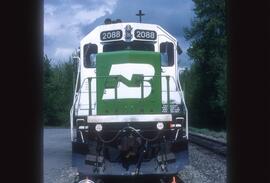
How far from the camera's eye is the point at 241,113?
4434 mm

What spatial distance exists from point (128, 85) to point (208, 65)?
22314 millimetres

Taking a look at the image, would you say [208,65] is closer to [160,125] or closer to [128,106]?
[128,106]

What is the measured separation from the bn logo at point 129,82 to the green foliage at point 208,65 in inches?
761

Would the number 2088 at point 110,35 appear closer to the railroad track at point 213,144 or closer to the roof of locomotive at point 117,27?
the roof of locomotive at point 117,27

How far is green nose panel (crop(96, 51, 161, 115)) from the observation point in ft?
25.3

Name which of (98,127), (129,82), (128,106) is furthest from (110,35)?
(98,127)

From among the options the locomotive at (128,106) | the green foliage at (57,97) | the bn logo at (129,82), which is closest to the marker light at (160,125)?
the locomotive at (128,106)

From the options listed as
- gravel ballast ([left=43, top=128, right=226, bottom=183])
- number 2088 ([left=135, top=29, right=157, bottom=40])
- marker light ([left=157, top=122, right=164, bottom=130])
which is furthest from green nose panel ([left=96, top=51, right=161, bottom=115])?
gravel ballast ([left=43, top=128, right=226, bottom=183])

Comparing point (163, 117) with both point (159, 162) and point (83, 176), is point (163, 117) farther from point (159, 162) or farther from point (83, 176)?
point (83, 176)

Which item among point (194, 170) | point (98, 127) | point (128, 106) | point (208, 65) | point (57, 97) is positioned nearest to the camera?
point (98, 127)

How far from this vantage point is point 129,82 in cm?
774

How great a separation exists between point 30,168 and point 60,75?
32.5 m

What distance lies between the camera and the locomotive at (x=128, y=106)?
7.16 m

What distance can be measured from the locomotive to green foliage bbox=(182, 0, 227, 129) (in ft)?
61.8
